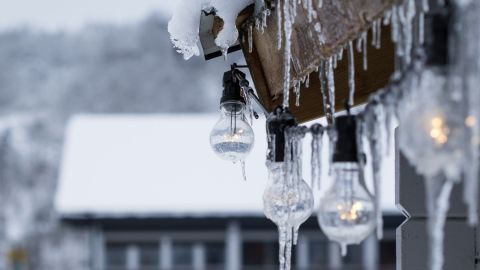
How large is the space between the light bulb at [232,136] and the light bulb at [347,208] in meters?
0.81

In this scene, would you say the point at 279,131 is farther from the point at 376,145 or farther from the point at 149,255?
the point at 149,255

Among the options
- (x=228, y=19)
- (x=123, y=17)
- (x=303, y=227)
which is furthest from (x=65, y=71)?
(x=228, y=19)

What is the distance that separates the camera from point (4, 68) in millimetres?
42938

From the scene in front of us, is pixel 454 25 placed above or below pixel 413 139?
above

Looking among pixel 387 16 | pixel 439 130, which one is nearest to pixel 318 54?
pixel 387 16

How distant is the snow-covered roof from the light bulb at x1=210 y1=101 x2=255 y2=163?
11.1 meters

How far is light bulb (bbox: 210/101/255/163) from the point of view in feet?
8.11

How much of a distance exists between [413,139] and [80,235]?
48.4ft

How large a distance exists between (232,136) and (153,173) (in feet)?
46.9

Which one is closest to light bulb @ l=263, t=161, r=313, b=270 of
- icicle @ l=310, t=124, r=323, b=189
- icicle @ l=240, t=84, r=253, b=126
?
icicle @ l=310, t=124, r=323, b=189

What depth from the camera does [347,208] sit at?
64.0 inches

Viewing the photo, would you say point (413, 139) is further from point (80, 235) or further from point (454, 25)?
point (80, 235)

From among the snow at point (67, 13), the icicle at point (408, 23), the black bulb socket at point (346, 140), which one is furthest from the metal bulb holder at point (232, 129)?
the snow at point (67, 13)

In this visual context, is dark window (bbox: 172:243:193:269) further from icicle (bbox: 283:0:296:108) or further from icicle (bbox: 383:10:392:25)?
icicle (bbox: 383:10:392:25)
